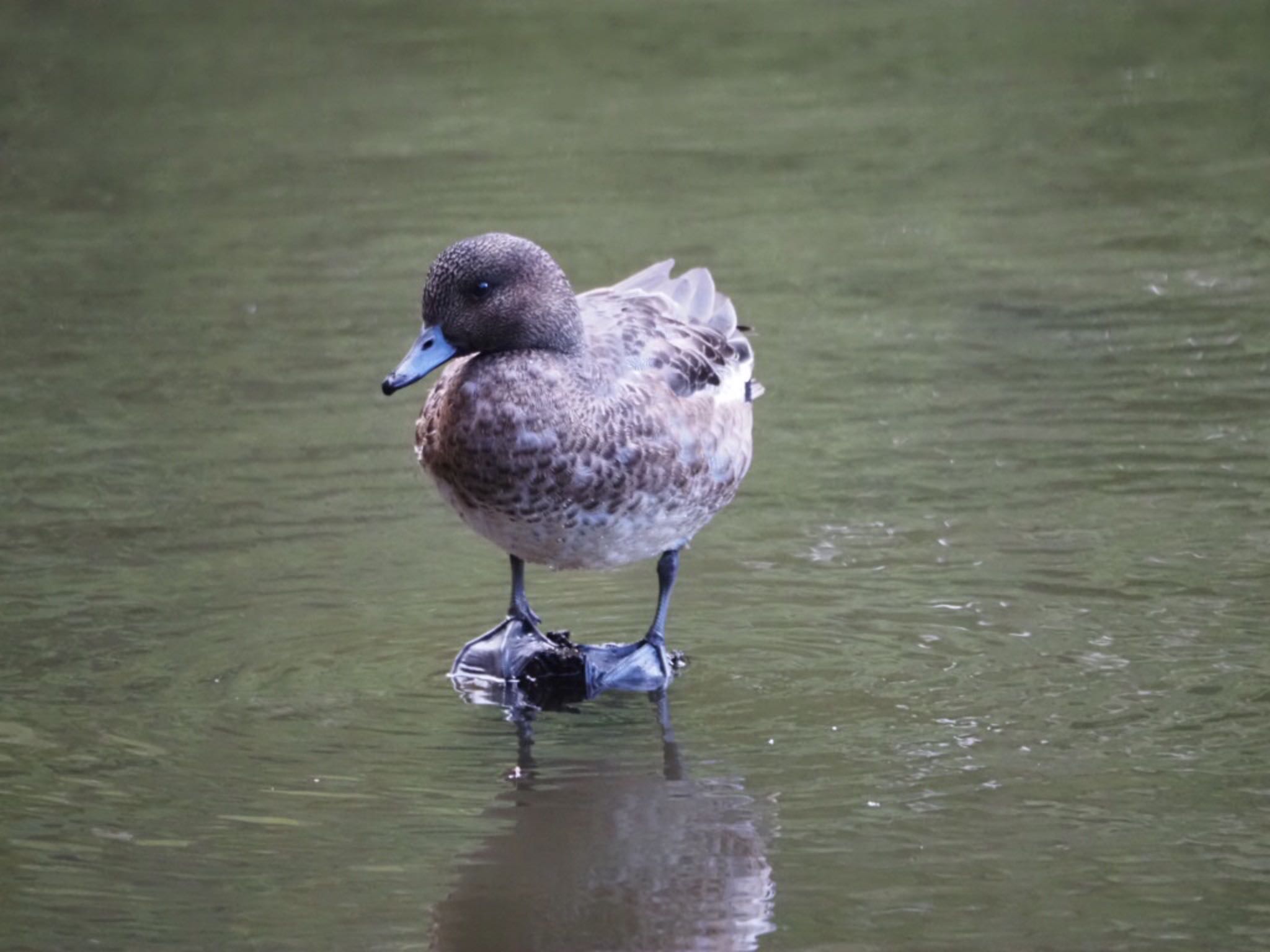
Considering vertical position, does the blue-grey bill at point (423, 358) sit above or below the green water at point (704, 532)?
above

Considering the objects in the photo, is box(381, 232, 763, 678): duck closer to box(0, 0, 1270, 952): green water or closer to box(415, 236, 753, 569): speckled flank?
box(415, 236, 753, 569): speckled flank

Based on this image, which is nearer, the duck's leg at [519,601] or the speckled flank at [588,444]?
the speckled flank at [588,444]

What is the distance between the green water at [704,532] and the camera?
205 inches

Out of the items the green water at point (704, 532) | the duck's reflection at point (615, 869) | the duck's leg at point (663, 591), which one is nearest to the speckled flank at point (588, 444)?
the duck's leg at point (663, 591)

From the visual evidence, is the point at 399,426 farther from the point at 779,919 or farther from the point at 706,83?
the point at 706,83

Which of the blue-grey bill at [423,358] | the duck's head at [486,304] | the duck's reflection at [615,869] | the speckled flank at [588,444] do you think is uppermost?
the duck's head at [486,304]

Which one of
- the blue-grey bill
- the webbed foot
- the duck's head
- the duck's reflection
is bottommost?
the webbed foot

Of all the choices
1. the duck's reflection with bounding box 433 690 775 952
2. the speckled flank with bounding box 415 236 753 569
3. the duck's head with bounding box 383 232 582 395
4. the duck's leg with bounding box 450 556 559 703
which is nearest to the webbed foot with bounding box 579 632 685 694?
the duck's leg with bounding box 450 556 559 703

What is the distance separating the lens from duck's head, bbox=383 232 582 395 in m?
6.17

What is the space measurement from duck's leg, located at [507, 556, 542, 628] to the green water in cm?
31

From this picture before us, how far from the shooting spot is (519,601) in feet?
22.2

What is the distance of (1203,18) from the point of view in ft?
52.9

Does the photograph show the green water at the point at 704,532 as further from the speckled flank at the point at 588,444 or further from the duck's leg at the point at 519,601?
the speckled flank at the point at 588,444

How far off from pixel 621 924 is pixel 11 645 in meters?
2.70
